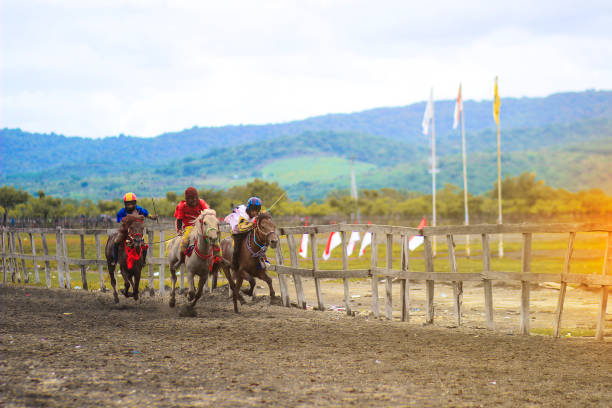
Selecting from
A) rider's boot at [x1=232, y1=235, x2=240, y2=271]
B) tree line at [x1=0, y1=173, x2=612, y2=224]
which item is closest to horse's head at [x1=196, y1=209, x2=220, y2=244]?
rider's boot at [x1=232, y1=235, x2=240, y2=271]

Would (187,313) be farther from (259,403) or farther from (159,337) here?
(259,403)

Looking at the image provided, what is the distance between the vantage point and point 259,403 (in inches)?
254

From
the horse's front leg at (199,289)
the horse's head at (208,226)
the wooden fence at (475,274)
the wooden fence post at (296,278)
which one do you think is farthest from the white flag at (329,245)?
the horse's head at (208,226)

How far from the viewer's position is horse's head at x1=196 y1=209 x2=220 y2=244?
510 inches

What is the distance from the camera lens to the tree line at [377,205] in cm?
8200

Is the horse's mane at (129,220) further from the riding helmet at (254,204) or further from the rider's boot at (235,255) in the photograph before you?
the riding helmet at (254,204)

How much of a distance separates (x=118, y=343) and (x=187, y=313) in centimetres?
368

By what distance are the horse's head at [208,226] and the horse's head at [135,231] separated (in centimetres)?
181

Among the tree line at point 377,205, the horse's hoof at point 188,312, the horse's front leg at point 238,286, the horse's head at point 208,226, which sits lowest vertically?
the tree line at point 377,205

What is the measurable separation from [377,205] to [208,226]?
4159 inches

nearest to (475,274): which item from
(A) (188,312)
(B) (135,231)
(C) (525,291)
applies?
(C) (525,291)

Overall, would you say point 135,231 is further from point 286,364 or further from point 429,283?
point 286,364

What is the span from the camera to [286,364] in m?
8.25

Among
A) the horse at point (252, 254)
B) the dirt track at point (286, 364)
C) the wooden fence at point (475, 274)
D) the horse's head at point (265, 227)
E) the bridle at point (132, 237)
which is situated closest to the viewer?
the dirt track at point (286, 364)
